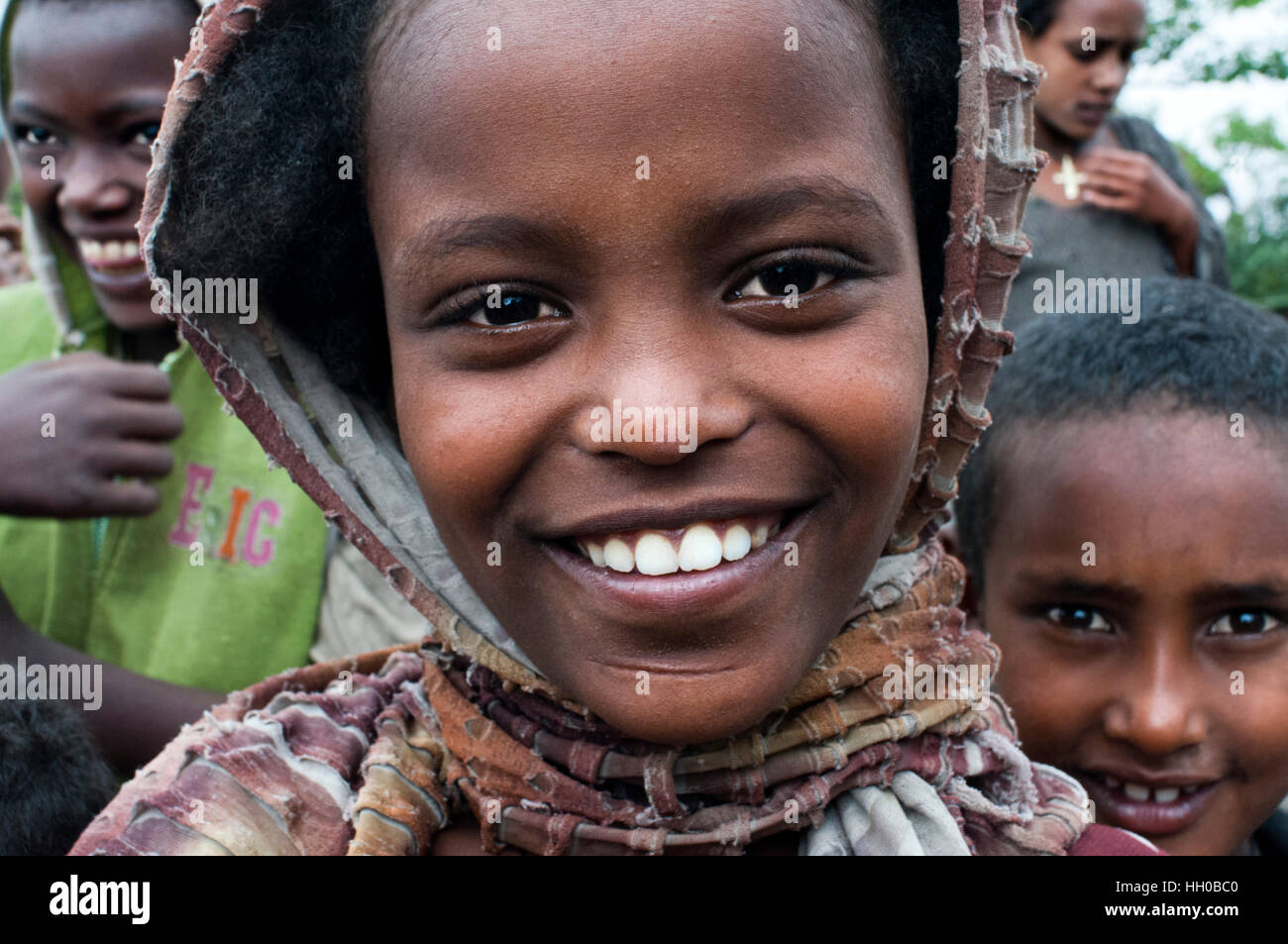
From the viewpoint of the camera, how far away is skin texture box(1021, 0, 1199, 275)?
3424 millimetres

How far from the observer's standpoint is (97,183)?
251 centimetres

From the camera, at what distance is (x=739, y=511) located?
50.0 inches

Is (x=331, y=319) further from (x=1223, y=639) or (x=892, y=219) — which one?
(x=1223, y=639)

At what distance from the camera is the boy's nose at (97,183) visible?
251 centimetres

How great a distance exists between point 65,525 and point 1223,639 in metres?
2.25

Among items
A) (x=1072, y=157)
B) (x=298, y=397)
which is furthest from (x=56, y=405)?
(x=1072, y=157)

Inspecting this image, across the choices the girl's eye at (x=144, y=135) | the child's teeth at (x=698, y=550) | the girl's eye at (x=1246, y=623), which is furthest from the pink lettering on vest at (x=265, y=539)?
the girl's eye at (x=1246, y=623)

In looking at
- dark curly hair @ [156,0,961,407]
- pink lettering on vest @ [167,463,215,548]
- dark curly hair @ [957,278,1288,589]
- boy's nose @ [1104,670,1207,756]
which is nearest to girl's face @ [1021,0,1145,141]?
dark curly hair @ [957,278,1288,589]

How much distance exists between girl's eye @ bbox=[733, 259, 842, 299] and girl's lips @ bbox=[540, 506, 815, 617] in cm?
23

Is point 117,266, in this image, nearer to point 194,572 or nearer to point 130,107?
point 130,107

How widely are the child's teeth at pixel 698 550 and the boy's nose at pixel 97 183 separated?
176 centimetres

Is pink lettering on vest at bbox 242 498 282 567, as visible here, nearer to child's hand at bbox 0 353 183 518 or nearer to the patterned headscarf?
child's hand at bbox 0 353 183 518

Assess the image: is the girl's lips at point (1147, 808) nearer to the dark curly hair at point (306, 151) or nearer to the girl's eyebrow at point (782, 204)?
the dark curly hair at point (306, 151)

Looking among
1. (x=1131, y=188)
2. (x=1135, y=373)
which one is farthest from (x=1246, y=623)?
(x=1131, y=188)
